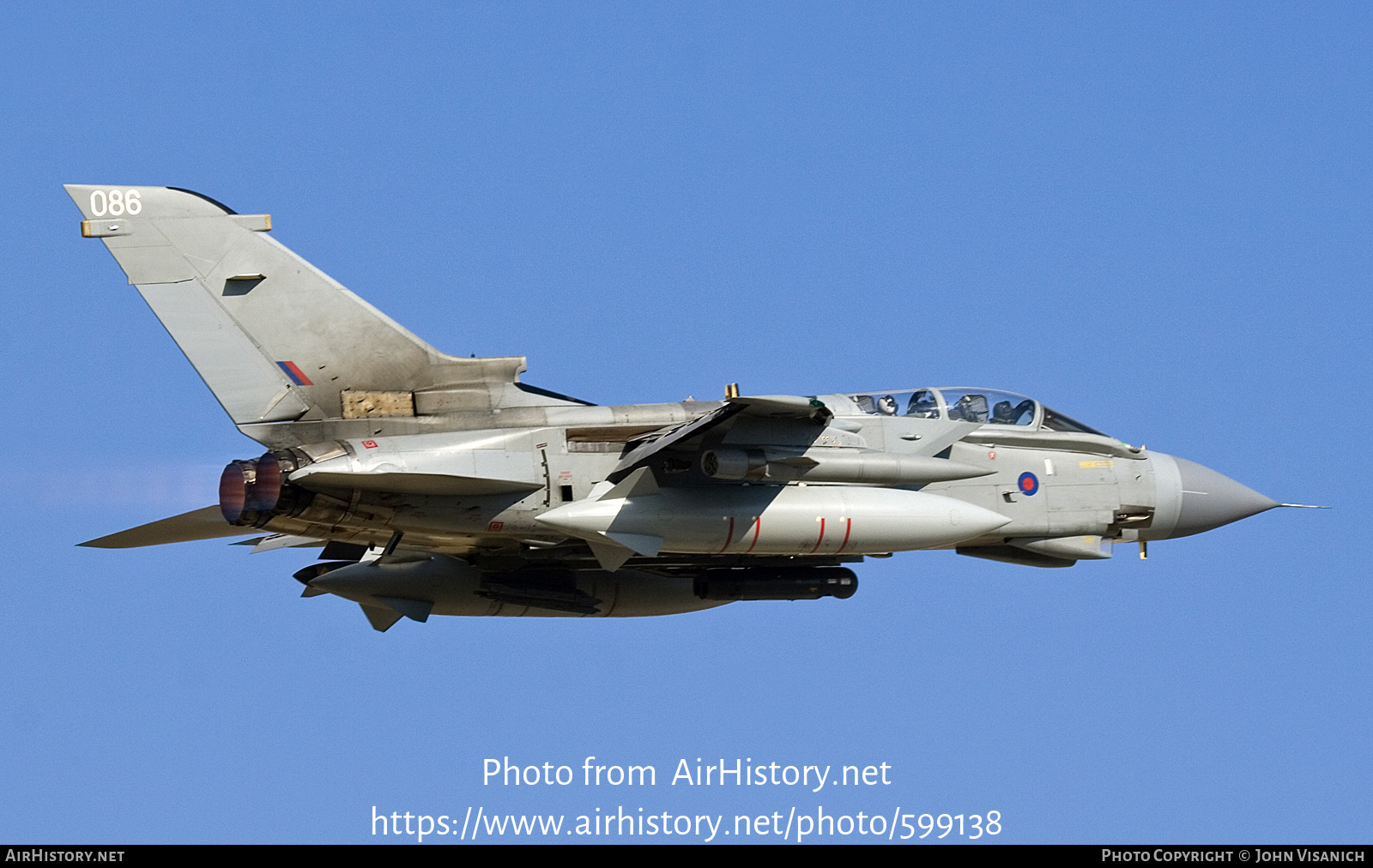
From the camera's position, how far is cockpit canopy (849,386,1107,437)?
1911cm

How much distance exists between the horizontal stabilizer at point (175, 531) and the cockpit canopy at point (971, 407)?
658 centimetres

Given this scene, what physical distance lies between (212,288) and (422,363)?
6.83 feet

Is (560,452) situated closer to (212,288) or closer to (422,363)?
(422,363)

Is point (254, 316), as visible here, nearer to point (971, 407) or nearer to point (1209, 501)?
point (971, 407)

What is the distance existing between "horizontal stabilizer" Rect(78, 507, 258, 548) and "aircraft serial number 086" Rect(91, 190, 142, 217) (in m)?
3.20

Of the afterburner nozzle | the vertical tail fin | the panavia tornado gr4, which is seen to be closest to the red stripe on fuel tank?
the panavia tornado gr4

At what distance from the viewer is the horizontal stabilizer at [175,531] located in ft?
62.3

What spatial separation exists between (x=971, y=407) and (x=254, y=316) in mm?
7425

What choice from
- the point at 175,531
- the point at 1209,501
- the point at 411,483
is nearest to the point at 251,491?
the point at 411,483

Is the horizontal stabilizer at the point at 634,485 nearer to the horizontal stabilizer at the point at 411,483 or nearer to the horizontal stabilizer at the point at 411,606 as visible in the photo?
the horizontal stabilizer at the point at 411,483

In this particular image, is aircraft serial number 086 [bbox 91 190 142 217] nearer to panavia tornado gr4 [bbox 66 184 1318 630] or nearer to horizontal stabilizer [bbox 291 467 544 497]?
panavia tornado gr4 [bbox 66 184 1318 630]

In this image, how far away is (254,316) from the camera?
17625 mm

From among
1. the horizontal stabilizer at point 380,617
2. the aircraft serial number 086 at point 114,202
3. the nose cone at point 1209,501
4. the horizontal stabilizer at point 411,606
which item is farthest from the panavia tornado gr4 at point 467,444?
the nose cone at point 1209,501

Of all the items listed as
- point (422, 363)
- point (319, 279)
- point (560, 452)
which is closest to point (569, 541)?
point (560, 452)
